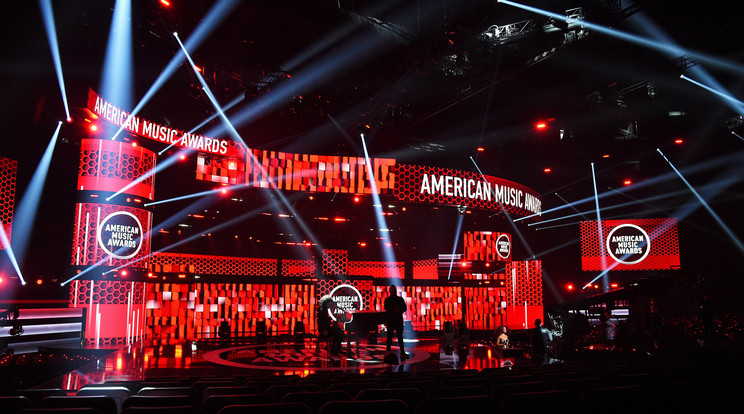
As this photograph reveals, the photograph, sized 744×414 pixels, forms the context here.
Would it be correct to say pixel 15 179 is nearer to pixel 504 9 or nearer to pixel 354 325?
pixel 354 325

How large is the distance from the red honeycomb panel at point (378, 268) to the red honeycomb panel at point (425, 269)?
2.08 ft

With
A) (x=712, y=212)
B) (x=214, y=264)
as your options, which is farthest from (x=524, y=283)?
(x=214, y=264)

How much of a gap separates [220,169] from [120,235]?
309cm

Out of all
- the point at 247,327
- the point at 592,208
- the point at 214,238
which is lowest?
the point at 247,327

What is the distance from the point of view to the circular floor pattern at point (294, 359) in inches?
353

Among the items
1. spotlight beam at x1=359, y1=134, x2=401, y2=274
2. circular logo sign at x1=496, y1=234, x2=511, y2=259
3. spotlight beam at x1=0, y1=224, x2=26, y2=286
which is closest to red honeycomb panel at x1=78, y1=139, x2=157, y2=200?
spotlight beam at x1=0, y1=224, x2=26, y2=286

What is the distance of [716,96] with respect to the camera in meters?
13.3

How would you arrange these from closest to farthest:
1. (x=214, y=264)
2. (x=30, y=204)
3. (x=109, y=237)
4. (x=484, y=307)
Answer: (x=30, y=204), (x=109, y=237), (x=214, y=264), (x=484, y=307)

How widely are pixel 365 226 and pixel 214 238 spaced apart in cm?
601

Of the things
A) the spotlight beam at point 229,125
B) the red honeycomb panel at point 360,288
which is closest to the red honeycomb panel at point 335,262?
the red honeycomb panel at point 360,288

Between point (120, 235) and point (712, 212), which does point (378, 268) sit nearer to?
point (120, 235)

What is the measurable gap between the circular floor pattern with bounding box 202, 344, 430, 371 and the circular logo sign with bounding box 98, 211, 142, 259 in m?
3.68

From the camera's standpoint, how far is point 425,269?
2066cm

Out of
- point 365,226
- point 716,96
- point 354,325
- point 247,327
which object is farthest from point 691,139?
point 247,327
